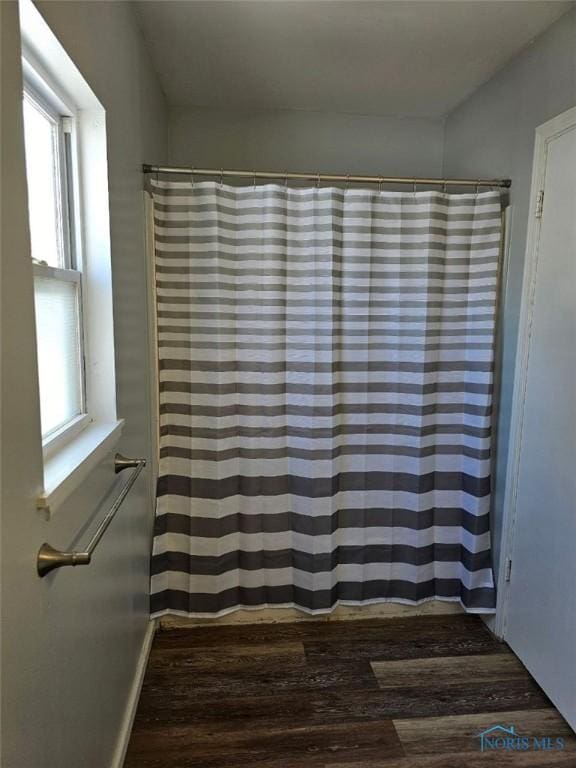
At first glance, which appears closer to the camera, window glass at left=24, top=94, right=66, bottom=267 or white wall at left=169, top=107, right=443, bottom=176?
window glass at left=24, top=94, right=66, bottom=267

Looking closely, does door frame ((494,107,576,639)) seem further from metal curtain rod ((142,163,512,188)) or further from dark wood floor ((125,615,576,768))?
dark wood floor ((125,615,576,768))

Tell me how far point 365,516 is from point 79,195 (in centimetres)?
164

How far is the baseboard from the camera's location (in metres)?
1.49

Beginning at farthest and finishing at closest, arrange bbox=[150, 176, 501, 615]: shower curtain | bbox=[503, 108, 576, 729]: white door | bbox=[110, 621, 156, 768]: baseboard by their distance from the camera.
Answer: bbox=[150, 176, 501, 615]: shower curtain, bbox=[503, 108, 576, 729]: white door, bbox=[110, 621, 156, 768]: baseboard

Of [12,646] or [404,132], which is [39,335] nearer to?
[12,646]

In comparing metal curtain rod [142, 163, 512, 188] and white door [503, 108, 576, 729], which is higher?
metal curtain rod [142, 163, 512, 188]

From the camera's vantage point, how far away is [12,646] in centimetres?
77

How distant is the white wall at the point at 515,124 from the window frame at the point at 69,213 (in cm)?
161

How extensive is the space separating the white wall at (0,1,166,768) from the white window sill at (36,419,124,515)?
0.13 feet

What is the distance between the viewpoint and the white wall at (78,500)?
772mm

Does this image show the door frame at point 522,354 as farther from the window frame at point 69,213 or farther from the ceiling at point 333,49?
the window frame at point 69,213

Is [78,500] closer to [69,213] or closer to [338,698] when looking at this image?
[69,213]

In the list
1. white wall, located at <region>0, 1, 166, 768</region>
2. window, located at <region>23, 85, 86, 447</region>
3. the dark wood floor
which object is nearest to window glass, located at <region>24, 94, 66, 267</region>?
window, located at <region>23, 85, 86, 447</region>

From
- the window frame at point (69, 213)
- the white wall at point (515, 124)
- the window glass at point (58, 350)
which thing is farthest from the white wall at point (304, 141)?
the window glass at point (58, 350)
